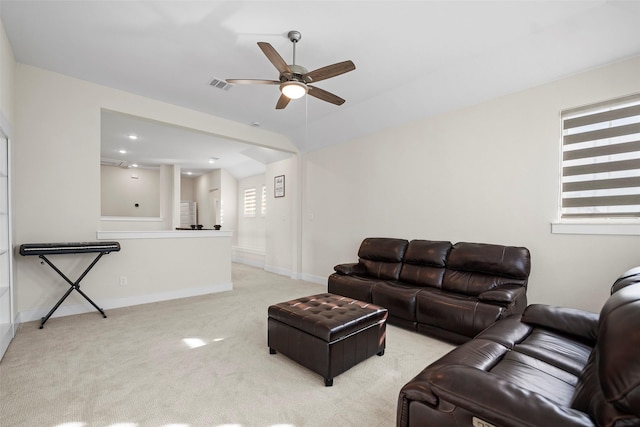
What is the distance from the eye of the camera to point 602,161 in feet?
9.25

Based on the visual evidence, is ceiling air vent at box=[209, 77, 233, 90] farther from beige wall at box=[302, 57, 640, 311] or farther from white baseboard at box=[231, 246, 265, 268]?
white baseboard at box=[231, 246, 265, 268]

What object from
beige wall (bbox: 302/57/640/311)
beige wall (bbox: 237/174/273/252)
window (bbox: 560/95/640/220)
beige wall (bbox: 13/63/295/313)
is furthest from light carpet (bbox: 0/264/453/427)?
beige wall (bbox: 237/174/273/252)

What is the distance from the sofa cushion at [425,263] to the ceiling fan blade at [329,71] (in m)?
2.37

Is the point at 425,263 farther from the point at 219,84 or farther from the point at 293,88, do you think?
the point at 219,84

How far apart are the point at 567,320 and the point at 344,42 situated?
2994mm

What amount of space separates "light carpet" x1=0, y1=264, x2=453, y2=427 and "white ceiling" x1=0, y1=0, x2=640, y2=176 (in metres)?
3.01

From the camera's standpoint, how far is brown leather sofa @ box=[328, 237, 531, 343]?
269cm

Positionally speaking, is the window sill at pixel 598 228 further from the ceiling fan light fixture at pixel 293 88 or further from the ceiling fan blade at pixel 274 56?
the ceiling fan blade at pixel 274 56

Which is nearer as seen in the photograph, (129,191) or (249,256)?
(249,256)

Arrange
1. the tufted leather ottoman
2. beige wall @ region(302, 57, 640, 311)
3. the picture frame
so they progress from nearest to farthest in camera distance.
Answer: the tufted leather ottoman, beige wall @ region(302, 57, 640, 311), the picture frame

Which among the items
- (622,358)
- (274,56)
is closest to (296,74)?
(274,56)

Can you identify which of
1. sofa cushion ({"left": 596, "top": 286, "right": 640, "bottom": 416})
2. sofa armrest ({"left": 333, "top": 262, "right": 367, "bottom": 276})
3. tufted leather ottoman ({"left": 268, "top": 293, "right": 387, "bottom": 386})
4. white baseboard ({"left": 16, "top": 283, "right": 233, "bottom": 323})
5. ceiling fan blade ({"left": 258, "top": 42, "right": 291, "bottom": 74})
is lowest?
white baseboard ({"left": 16, "top": 283, "right": 233, "bottom": 323})

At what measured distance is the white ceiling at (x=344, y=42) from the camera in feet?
7.90

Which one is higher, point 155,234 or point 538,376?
point 155,234
